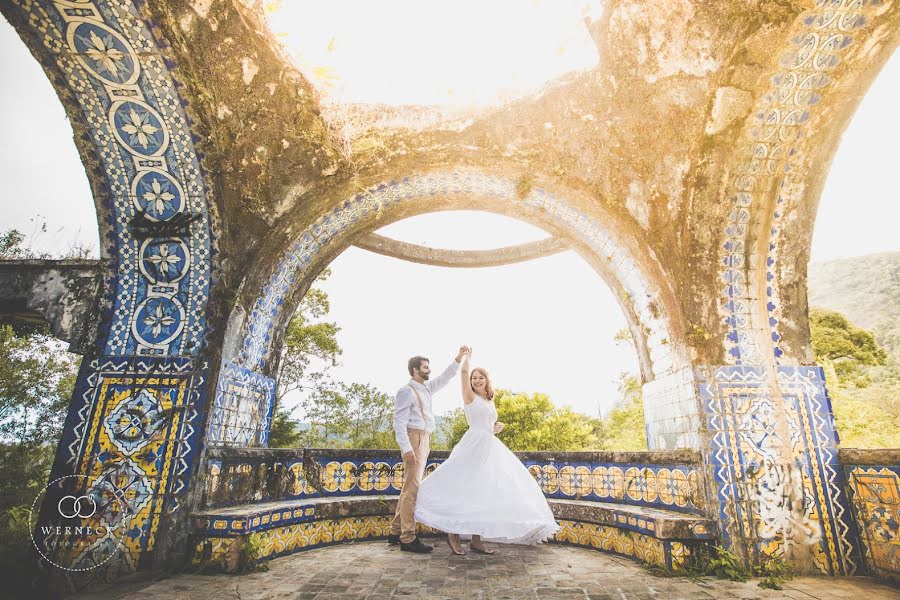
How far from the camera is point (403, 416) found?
3660 mm

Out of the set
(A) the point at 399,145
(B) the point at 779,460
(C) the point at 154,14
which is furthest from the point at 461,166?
(B) the point at 779,460

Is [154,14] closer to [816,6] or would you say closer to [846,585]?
[816,6]

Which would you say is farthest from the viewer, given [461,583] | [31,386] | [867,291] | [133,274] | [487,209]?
[867,291]

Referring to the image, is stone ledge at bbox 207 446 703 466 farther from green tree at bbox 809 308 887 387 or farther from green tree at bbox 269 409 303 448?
green tree at bbox 809 308 887 387

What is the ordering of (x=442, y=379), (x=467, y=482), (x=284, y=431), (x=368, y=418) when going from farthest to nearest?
(x=368, y=418) < (x=284, y=431) < (x=442, y=379) < (x=467, y=482)

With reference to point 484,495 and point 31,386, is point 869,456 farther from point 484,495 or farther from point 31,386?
point 31,386

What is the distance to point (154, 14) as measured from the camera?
122 inches

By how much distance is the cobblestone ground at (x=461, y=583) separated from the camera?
2.55m

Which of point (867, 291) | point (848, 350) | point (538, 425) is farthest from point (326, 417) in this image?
point (867, 291)

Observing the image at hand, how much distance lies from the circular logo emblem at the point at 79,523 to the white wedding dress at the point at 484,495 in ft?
7.56

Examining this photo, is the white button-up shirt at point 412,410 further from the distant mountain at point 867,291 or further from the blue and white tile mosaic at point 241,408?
the distant mountain at point 867,291

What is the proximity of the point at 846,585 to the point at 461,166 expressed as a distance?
15.4 ft

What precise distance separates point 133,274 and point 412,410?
281cm

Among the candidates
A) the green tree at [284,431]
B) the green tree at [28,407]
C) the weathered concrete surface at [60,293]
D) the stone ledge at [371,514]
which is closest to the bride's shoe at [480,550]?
the stone ledge at [371,514]
